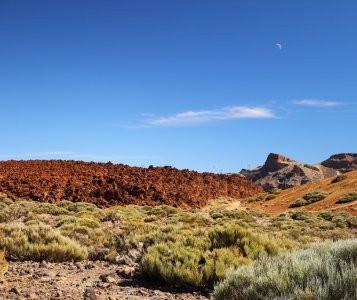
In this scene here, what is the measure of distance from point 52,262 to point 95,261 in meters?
0.95

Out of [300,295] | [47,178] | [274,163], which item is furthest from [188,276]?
[274,163]

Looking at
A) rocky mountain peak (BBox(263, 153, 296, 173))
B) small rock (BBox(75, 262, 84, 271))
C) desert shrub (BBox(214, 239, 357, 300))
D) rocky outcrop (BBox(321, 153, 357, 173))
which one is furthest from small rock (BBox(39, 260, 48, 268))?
rocky mountain peak (BBox(263, 153, 296, 173))

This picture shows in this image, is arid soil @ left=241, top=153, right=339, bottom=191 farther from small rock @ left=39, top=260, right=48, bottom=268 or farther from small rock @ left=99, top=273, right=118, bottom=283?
small rock @ left=99, top=273, right=118, bottom=283

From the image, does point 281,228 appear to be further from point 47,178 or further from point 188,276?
point 47,178

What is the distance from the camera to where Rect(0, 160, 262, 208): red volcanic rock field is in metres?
37.1

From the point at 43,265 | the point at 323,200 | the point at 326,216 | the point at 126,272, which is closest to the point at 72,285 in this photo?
the point at 126,272

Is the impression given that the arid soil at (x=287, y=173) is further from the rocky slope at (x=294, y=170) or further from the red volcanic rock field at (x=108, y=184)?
the red volcanic rock field at (x=108, y=184)

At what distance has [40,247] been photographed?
32.7ft

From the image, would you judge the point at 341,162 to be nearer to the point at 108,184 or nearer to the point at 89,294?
the point at 108,184

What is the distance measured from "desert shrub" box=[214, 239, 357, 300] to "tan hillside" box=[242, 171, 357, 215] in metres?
24.0

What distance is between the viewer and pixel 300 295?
15.3 ft

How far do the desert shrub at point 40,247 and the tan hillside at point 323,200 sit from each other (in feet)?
72.3

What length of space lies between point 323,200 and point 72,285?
30142mm

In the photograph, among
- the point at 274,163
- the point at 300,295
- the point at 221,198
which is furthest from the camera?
the point at 274,163
